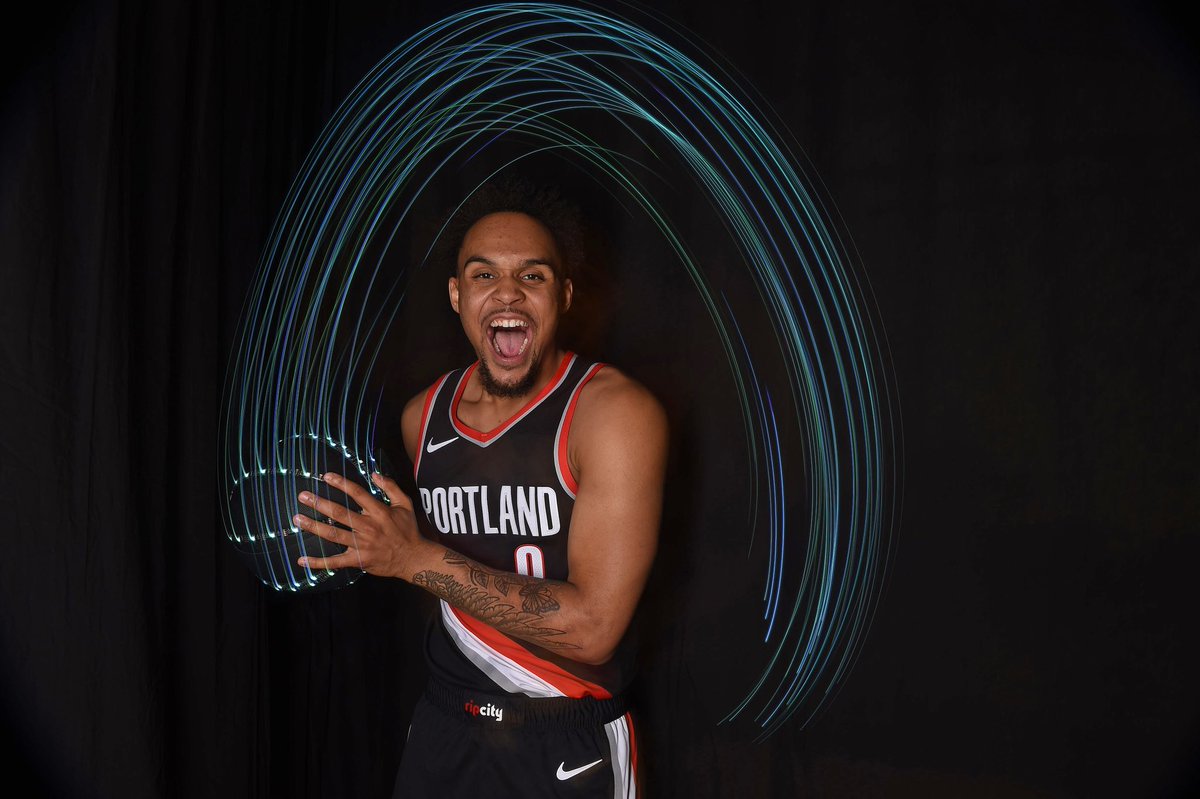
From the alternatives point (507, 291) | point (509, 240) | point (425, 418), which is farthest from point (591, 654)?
point (509, 240)

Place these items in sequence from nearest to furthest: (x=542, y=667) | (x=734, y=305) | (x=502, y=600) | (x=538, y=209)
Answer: (x=502, y=600)
(x=542, y=667)
(x=538, y=209)
(x=734, y=305)

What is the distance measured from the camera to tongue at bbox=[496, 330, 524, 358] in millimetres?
2338

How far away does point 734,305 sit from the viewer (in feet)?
9.46

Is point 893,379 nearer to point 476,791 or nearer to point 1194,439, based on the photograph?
point 1194,439

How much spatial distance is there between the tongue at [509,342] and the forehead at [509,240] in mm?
215

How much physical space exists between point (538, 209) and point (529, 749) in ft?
5.20

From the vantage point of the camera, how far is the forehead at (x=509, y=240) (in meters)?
2.37

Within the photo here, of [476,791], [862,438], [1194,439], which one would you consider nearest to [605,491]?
[476,791]

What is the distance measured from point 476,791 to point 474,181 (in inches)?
84.5

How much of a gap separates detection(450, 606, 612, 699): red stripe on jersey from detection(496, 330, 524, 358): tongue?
0.74 metres

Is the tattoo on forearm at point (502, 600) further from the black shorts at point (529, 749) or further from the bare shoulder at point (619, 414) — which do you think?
the bare shoulder at point (619, 414)

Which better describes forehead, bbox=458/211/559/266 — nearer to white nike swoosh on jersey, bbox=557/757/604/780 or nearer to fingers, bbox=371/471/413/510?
fingers, bbox=371/471/413/510

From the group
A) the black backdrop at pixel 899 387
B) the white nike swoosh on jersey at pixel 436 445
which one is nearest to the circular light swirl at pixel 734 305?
the black backdrop at pixel 899 387

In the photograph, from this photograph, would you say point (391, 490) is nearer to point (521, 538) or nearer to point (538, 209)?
point (521, 538)
